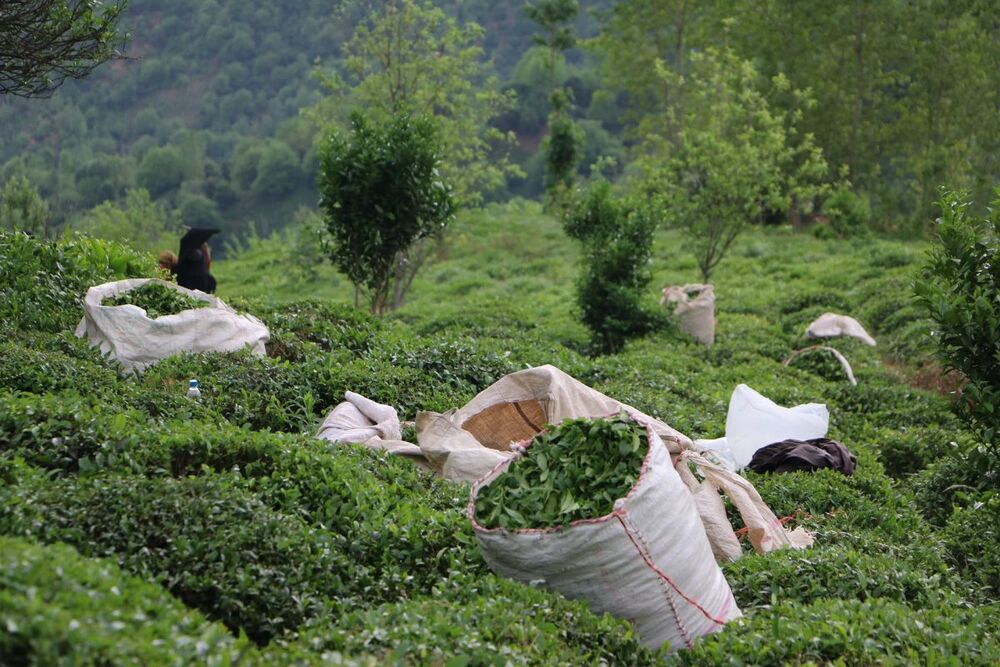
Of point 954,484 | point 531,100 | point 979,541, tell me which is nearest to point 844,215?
point 954,484

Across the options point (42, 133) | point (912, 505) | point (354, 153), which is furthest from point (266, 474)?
point (42, 133)

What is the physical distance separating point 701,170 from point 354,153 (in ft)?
28.2

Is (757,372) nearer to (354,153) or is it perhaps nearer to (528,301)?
(354,153)

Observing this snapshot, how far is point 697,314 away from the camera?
14672 mm

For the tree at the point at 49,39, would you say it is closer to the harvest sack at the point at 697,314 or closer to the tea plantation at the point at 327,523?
the tea plantation at the point at 327,523

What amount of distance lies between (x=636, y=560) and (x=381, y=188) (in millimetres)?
8921

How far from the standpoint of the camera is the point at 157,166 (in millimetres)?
62375

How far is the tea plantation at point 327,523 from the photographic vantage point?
3783mm

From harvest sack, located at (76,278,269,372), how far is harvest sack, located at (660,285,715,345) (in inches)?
300

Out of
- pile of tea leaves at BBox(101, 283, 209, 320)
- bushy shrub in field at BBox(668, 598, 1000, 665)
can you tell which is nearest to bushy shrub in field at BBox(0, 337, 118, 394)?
pile of tea leaves at BBox(101, 283, 209, 320)

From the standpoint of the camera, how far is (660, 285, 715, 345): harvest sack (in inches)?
577

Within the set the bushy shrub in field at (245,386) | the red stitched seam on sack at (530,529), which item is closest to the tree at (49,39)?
the bushy shrub in field at (245,386)

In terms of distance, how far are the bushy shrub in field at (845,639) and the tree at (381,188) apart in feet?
28.2

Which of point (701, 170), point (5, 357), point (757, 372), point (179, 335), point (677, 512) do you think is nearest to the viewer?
point (677, 512)
